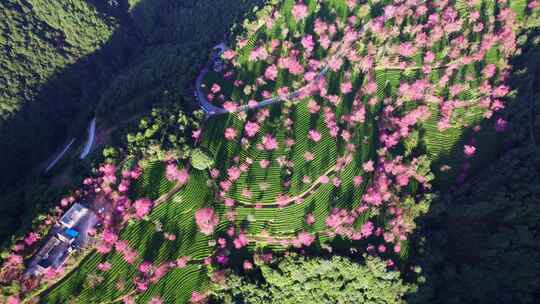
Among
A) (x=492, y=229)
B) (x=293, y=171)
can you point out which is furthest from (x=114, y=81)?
(x=492, y=229)

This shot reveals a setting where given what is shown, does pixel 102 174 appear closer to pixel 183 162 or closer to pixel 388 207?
pixel 183 162

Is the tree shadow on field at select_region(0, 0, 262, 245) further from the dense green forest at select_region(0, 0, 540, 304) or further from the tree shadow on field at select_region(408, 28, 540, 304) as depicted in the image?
the tree shadow on field at select_region(408, 28, 540, 304)

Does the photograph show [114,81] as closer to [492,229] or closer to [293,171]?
[293,171]

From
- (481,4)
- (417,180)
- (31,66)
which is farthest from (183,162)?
(481,4)

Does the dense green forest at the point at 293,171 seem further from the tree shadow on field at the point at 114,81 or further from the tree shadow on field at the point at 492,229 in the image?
the tree shadow on field at the point at 114,81

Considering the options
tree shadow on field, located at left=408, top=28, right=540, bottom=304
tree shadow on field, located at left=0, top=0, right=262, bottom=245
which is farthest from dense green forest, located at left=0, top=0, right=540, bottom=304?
tree shadow on field, located at left=0, top=0, right=262, bottom=245

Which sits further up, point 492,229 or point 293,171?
point 293,171
